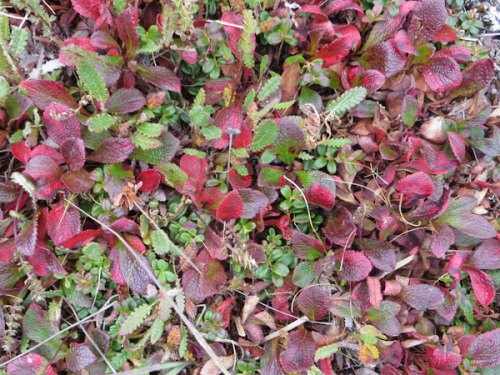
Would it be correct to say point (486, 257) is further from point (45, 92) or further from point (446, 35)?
point (45, 92)

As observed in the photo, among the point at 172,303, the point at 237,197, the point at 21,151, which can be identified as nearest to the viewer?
the point at 172,303

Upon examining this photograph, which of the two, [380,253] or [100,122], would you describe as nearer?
[100,122]

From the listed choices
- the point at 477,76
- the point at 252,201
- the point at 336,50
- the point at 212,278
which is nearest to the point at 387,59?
the point at 336,50

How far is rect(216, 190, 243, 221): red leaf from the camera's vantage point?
1.59 m

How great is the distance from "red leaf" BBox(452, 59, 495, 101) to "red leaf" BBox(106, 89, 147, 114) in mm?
1573

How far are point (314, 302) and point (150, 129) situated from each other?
1043mm

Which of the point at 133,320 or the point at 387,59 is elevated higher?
the point at 387,59

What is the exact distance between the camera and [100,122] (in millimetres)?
1560

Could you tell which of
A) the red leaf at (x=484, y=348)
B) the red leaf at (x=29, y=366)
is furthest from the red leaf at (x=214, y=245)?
the red leaf at (x=484, y=348)

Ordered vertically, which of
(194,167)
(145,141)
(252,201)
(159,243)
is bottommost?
(159,243)

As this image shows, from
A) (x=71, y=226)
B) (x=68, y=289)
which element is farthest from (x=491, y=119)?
A: (x=68, y=289)

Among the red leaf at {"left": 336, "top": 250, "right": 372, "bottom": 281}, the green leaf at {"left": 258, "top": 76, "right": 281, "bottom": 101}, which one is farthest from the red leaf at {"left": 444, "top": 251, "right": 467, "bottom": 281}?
the green leaf at {"left": 258, "top": 76, "right": 281, "bottom": 101}

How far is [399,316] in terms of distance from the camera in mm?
1745

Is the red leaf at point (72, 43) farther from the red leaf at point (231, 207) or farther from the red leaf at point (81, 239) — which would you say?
the red leaf at point (231, 207)
